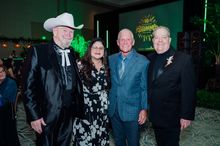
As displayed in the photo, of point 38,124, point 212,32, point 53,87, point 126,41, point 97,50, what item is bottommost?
point 38,124

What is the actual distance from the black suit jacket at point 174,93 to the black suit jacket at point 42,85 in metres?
1.04

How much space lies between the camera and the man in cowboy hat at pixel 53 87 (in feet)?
7.37

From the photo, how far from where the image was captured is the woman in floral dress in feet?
8.96

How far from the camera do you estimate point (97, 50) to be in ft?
9.11

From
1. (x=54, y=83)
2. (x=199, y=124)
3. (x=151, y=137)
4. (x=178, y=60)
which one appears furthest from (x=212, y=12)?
(x=54, y=83)

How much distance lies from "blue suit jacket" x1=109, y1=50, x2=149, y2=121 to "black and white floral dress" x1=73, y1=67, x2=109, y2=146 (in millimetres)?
171

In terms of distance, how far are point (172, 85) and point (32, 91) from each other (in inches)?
56.6

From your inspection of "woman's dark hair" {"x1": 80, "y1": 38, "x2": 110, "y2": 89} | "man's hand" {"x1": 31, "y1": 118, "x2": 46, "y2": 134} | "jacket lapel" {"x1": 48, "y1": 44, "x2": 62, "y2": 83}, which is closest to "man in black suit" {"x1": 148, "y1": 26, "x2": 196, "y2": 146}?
"woman's dark hair" {"x1": 80, "y1": 38, "x2": 110, "y2": 89}

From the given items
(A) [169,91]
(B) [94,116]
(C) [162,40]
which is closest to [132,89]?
(A) [169,91]

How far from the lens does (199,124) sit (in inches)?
217

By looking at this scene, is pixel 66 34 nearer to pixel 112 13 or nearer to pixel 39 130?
pixel 39 130

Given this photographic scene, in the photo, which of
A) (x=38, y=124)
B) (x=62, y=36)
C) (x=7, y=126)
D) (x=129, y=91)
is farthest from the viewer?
(x=7, y=126)

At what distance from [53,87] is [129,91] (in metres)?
0.90

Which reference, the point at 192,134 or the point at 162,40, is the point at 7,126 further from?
the point at 192,134
